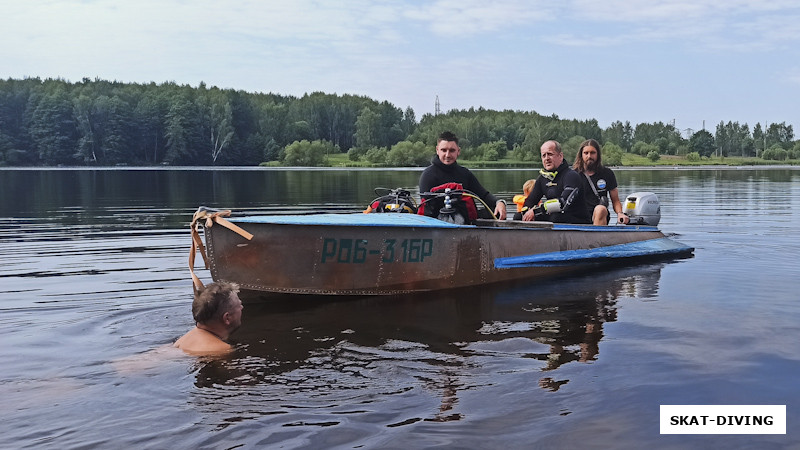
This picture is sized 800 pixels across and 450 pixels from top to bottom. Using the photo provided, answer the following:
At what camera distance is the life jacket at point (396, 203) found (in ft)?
28.9

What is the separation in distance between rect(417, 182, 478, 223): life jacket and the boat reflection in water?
95 cm

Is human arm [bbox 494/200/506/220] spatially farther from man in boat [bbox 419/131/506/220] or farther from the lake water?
the lake water

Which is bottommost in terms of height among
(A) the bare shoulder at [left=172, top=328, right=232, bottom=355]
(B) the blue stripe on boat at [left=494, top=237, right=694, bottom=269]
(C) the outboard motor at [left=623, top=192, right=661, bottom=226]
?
(A) the bare shoulder at [left=172, top=328, right=232, bottom=355]

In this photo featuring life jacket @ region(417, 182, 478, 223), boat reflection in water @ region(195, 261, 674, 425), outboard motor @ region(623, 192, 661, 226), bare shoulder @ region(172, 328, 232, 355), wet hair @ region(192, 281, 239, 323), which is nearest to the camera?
boat reflection in water @ region(195, 261, 674, 425)

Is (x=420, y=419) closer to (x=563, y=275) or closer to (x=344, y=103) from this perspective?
(x=563, y=275)

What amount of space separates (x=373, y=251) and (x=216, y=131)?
117623 millimetres

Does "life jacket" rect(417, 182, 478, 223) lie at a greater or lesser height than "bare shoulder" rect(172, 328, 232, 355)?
greater

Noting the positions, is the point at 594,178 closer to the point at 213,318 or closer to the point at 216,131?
the point at 213,318

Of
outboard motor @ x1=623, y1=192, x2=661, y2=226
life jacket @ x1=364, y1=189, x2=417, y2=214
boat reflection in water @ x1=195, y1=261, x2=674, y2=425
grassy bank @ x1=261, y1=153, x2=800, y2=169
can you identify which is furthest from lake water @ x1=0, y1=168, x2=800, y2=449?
grassy bank @ x1=261, y1=153, x2=800, y2=169

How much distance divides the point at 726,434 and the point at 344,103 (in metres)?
158

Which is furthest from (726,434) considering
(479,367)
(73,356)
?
(73,356)

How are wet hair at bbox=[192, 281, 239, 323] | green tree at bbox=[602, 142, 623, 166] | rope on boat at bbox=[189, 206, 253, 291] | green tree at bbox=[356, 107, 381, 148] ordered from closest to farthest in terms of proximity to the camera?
wet hair at bbox=[192, 281, 239, 323], rope on boat at bbox=[189, 206, 253, 291], green tree at bbox=[602, 142, 623, 166], green tree at bbox=[356, 107, 381, 148]

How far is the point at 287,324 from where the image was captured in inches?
265

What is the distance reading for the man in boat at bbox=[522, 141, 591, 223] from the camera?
9.62m
